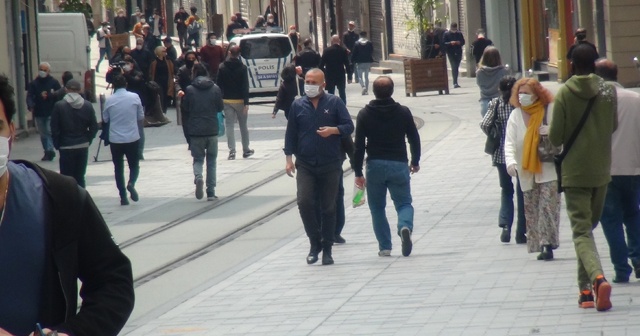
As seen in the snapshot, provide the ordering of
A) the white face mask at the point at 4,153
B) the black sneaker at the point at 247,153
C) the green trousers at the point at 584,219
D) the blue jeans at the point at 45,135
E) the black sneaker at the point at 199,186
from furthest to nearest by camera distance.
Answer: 1. the blue jeans at the point at 45,135
2. the black sneaker at the point at 247,153
3. the black sneaker at the point at 199,186
4. the green trousers at the point at 584,219
5. the white face mask at the point at 4,153

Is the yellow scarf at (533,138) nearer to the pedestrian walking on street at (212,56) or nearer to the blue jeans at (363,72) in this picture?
the pedestrian walking on street at (212,56)

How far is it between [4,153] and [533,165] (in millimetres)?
7252

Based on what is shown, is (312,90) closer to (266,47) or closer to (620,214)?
(620,214)

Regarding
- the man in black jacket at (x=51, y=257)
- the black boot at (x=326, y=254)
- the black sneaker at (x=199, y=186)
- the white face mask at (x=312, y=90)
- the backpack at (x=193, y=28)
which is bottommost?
the black boot at (x=326, y=254)

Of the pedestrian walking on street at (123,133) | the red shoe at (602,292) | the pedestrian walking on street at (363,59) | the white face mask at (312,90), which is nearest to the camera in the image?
the red shoe at (602,292)

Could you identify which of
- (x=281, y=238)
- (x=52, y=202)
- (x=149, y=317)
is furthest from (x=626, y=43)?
(x=52, y=202)

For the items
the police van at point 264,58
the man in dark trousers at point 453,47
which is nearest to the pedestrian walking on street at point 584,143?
the police van at point 264,58

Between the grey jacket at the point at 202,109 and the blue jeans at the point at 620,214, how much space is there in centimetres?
827

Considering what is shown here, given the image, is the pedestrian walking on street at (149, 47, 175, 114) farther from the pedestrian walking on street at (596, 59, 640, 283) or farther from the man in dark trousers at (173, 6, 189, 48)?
the man in dark trousers at (173, 6, 189, 48)

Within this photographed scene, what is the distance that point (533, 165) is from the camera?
387 inches

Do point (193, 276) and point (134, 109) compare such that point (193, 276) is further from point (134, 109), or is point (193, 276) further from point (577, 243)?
point (134, 109)

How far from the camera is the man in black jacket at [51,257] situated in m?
2.98

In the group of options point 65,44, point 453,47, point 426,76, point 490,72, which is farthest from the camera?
point 453,47

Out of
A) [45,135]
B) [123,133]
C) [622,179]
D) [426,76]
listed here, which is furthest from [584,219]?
[426,76]
